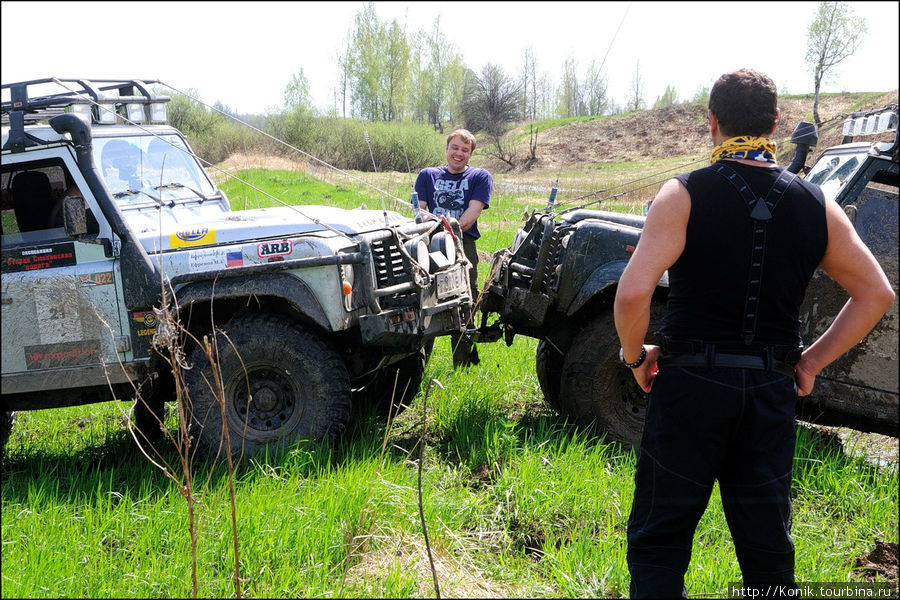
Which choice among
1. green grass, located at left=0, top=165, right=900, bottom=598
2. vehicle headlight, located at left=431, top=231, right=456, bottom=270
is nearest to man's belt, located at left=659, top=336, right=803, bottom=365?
green grass, located at left=0, top=165, right=900, bottom=598

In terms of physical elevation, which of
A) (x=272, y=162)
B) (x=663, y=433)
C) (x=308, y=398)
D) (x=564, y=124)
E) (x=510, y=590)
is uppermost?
(x=564, y=124)

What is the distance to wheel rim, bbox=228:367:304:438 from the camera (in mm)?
4418

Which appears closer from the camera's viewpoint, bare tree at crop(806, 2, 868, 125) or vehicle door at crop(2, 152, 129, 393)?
vehicle door at crop(2, 152, 129, 393)

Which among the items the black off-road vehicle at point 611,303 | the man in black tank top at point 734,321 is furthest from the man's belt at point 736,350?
the black off-road vehicle at point 611,303

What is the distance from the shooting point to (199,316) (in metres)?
4.59

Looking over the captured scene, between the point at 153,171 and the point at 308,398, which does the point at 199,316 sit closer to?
the point at 308,398

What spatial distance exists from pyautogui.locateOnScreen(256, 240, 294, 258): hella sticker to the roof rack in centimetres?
101

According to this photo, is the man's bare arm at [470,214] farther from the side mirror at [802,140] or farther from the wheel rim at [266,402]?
the side mirror at [802,140]

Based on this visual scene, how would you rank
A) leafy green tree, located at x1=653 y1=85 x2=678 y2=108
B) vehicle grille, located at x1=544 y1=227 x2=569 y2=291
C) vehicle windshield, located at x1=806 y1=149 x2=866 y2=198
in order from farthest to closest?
leafy green tree, located at x1=653 y1=85 x2=678 y2=108 → vehicle grille, located at x1=544 y1=227 x2=569 y2=291 → vehicle windshield, located at x1=806 y1=149 x2=866 y2=198

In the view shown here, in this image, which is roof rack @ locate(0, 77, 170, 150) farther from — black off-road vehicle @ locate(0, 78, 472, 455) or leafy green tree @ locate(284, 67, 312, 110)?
leafy green tree @ locate(284, 67, 312, 110)

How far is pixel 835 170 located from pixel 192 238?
405cm

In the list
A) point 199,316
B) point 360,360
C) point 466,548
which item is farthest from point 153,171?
point 466,548

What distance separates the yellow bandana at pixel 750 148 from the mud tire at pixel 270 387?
106 inches

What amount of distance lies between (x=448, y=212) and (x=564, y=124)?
34340 mm
